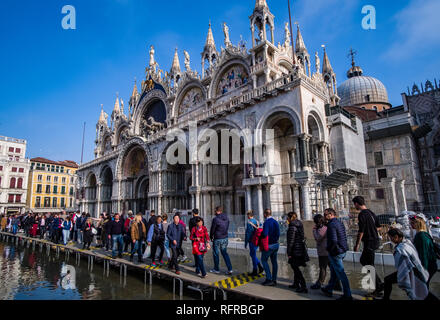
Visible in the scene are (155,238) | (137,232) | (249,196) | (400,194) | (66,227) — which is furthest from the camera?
(400,194)

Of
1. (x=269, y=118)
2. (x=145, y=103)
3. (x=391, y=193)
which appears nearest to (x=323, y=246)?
(x=269, y=118)

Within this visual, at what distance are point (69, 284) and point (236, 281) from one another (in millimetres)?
Answer: 4891

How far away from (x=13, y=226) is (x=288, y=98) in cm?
2272

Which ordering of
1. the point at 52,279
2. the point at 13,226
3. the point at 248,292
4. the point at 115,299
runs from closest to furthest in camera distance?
the point at 248,292
the point at 115,299
the point at 52,279
the point at 13,226

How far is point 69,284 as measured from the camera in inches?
289

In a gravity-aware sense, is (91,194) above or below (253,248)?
above

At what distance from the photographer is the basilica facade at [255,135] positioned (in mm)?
15898

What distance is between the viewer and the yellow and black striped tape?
588 cm

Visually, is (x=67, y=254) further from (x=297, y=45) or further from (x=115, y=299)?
(x=297, y=45)

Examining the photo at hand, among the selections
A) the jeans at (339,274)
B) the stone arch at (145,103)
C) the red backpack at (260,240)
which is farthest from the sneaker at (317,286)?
the stone arch at (145,103)

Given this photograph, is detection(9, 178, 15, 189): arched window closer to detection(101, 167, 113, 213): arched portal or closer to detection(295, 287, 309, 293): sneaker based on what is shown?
detection(101, 167, 113, 213): arched portal

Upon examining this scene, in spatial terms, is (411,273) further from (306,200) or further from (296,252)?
(306,200)

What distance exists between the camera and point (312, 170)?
1551cm
